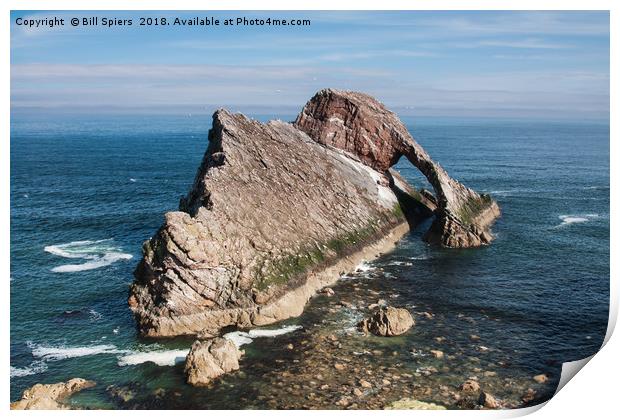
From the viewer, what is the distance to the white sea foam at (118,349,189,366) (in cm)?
4241

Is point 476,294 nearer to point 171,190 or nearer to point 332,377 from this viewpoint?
point 332,377

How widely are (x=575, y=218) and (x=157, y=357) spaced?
219 ft

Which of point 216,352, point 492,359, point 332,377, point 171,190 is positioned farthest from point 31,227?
point 492,359

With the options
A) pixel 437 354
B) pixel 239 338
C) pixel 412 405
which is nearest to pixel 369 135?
pixel 239 338

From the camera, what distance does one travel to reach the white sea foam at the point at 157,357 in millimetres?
42406

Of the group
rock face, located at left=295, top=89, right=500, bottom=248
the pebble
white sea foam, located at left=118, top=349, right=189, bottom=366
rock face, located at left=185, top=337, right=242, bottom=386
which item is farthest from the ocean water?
rock face, located at left=295, top=89, right=500, bottom=248

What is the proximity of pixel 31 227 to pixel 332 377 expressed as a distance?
62017mm

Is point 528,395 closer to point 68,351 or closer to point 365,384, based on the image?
point 365,384

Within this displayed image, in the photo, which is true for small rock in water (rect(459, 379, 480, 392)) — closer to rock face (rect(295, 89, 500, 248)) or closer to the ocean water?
the ocean water

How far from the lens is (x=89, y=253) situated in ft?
230

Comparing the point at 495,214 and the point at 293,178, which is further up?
the point at 293,178

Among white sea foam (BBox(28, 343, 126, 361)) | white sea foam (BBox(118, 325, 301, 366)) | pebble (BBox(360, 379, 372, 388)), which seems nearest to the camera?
pebble (BBox(360, 379, 372, 388))

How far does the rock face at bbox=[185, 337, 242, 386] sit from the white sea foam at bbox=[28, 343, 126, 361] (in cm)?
811

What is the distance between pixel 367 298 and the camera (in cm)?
5341
